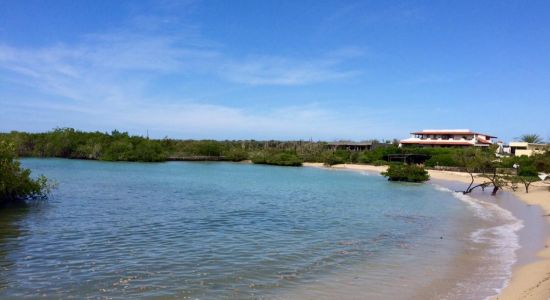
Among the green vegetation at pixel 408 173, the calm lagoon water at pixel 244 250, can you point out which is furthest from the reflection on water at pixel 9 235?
the green vegetation at pixel 408 173

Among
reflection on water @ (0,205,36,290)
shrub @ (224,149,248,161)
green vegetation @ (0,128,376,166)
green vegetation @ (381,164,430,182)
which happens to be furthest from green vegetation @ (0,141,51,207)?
shrub @ (224,149,248,161)

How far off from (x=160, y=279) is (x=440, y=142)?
263 feet

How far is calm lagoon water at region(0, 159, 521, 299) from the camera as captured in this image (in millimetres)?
10102

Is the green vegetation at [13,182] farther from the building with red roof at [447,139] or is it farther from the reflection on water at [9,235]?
the building with red roof at [447,139]

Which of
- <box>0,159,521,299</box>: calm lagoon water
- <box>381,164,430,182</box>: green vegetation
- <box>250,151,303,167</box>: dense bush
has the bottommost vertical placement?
<box>0,159,521,299</box>: calm lagoon water

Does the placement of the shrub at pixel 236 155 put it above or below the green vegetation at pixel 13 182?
above

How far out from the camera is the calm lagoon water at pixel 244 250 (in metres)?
10.1

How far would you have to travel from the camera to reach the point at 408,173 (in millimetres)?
49812

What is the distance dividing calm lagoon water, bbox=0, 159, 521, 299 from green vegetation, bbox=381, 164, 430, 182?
22.8 m

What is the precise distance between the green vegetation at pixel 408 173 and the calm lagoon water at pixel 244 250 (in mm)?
22828

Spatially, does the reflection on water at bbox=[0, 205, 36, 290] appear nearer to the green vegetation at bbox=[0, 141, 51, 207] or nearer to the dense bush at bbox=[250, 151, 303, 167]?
the green vegetation at bbox=[0, 141, 51, 207]

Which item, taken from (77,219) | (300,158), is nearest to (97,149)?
(300,158)

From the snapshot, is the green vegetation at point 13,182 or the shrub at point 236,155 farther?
the shrub at point 236,155

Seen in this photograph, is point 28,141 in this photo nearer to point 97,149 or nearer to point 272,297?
point 97,149
